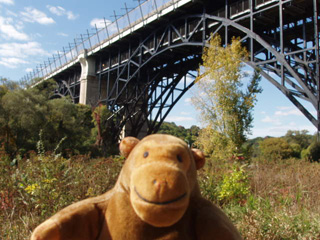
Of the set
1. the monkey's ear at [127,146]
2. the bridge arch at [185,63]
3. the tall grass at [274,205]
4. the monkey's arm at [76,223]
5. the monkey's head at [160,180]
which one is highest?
the bridge arch at [185,63]

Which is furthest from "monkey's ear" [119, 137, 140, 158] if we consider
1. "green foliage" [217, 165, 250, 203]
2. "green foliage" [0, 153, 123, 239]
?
"green foliage" [217, 165, 250, 203]

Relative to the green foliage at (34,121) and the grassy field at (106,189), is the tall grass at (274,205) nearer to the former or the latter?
the grassy field at (106,189)

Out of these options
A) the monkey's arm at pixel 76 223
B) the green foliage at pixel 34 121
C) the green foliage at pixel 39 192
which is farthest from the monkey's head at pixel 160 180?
the green foliage at pixel 34 121

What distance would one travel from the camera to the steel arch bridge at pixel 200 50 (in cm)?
1027

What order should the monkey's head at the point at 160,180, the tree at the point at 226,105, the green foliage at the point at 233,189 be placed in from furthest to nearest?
the tree at the point at 226,105, the green foliage at the point at 233,189, the monkey's head at the point at 160,180

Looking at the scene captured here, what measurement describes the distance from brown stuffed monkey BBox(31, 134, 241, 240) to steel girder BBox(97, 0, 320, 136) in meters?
9.10

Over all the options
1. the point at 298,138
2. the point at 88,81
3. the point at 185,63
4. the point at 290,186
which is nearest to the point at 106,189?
the point at 290,186

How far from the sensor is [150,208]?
3.92 ft

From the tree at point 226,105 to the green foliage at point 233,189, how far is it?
17.0ft

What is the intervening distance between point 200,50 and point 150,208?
1624 cm

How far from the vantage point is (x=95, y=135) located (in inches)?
831

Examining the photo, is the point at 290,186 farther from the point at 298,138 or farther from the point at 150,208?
the point at 298,138

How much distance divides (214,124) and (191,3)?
7103 millimetres

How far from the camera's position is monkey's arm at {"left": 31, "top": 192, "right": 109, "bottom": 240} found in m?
1.36
